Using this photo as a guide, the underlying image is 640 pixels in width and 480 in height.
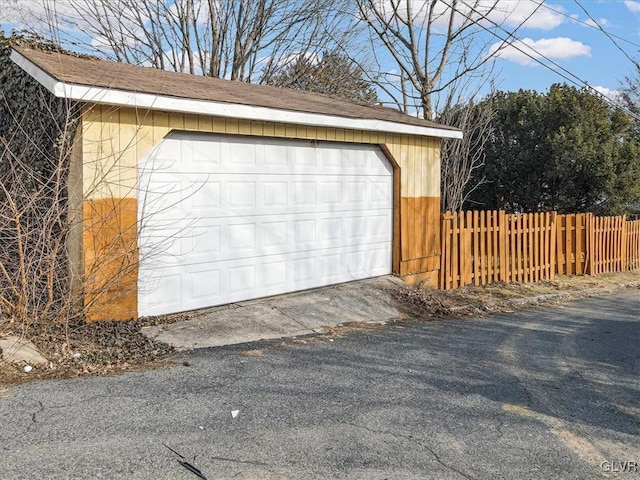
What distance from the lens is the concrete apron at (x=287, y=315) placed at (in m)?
6.98

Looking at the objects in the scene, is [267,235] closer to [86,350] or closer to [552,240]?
[86,350]

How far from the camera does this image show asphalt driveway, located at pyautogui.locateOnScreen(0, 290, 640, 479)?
12.2 ft

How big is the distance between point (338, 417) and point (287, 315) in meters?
3.70

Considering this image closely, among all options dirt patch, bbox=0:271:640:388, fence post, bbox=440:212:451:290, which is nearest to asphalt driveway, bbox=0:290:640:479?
dirt patch, bbox=0:271:640:388

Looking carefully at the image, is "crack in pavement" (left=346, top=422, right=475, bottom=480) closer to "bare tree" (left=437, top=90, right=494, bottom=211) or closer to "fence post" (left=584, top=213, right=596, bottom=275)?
"bare tree" (left=437, top=90, right=494, bottom=211)

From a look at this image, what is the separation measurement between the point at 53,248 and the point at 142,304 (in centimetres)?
121

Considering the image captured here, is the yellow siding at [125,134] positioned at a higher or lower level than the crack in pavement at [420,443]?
higher

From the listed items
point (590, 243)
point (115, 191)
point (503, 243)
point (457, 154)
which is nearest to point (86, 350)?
point (115, 191)

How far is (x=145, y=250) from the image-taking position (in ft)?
23.8

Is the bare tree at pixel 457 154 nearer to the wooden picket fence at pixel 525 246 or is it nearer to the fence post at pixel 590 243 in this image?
the wooden picket fence at pixel 525 246

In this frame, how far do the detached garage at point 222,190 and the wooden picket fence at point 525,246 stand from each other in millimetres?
883

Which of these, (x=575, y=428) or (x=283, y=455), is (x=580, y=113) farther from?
(x=283, y=455)

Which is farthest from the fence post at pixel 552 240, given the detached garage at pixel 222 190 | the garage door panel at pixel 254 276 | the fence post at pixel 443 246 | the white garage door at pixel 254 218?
the garage door panel at pixel 254 276

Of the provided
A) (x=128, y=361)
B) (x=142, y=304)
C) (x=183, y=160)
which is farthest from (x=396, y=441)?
(x=183, y=160)
